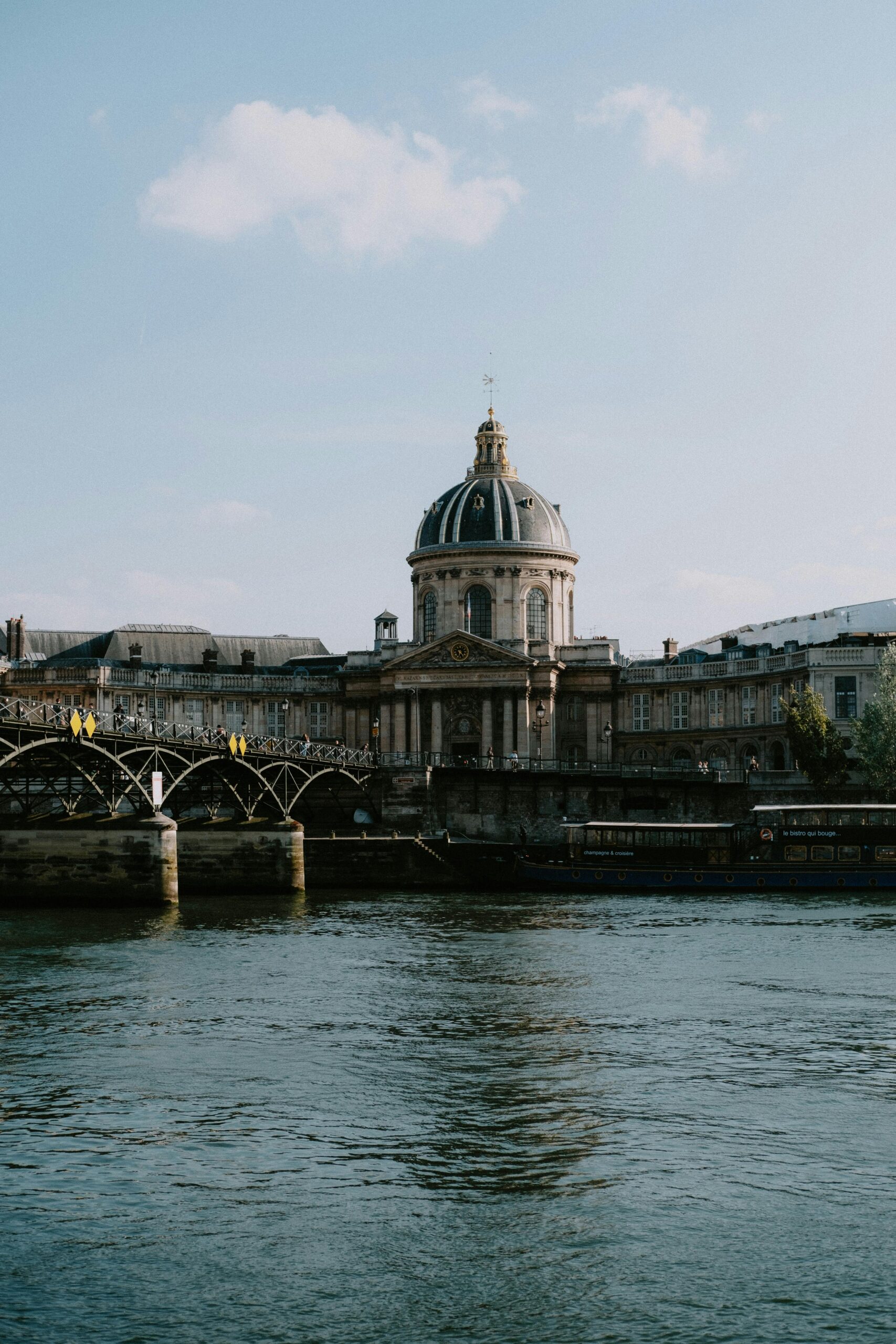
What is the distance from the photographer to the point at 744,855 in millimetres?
80625

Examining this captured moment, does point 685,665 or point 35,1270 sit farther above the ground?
point 685,665

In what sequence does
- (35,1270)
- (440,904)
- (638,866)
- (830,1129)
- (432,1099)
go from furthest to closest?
1. (638,866)
2. (440,904)
3. (432,1099)
4. (830,1129)
5. (35,1270)

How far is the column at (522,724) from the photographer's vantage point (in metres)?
123

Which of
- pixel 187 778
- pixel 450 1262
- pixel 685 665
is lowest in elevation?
pixel 450 1262

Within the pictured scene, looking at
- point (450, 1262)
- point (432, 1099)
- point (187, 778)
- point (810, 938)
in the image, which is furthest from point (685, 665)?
point (450, 1262)

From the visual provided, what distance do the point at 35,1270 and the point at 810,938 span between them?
39.9 meters

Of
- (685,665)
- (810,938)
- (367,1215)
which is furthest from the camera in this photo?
(685,665)

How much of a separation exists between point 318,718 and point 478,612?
1682 cm

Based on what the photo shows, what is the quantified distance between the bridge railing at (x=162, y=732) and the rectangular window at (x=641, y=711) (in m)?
30.5

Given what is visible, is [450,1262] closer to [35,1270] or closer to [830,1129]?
[35,1270]

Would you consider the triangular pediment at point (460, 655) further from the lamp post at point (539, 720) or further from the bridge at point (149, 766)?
the bridge at point (149, 766)

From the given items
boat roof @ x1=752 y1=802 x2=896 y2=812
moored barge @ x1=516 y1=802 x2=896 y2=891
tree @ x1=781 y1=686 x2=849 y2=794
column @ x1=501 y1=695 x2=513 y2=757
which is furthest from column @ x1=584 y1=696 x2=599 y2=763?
boat roof @ x1=752 y1=802 x2=896 y2=812

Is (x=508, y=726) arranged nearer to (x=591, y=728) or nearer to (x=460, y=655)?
(x=460, y=655)

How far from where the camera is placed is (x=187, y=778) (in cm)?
8462
